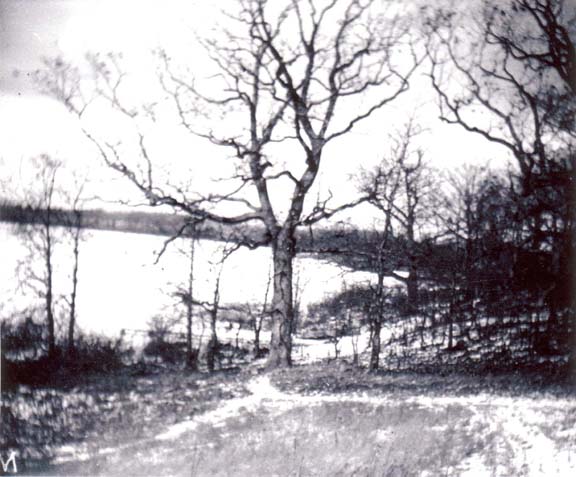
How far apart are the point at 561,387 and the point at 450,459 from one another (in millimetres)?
1881

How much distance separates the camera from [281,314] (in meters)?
6.88

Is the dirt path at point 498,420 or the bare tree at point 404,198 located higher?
the bare tree at point 404,198

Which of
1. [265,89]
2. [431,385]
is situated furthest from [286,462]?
[265,89]

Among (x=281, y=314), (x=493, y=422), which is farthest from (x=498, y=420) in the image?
(x=281, y=314)

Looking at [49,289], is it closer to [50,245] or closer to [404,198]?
[50,245]

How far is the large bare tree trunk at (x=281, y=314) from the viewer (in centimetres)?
683

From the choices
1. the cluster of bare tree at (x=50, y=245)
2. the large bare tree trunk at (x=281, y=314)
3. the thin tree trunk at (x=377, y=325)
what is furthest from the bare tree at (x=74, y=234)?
the thin tree trunk at (x=377, y=325)

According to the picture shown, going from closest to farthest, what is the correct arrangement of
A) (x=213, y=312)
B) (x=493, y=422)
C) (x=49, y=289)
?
(x=493, y=422)
(x=49, y=289)
(x=213, y=312)

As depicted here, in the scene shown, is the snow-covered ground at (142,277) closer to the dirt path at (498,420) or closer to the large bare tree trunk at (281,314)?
the large bare tree trunk at (281,314)

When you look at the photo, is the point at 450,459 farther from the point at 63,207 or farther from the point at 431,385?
the point at 63,207

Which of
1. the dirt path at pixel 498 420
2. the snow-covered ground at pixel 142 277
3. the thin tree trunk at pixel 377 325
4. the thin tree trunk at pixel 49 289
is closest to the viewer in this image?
the dirt path at pixel 498 420

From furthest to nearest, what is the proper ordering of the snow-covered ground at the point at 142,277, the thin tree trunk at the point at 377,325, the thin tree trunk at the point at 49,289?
the thin tree trunk at the point at 377,325 → the snow-covered ground at the point at 142,277 → the thin tree trunk at the point at 49,289

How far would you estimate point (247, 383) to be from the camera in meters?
6.84

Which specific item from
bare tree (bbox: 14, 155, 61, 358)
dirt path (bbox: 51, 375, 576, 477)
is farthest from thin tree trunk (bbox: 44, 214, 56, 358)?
dirt path (bbox: 51, 375, 576, 477)
